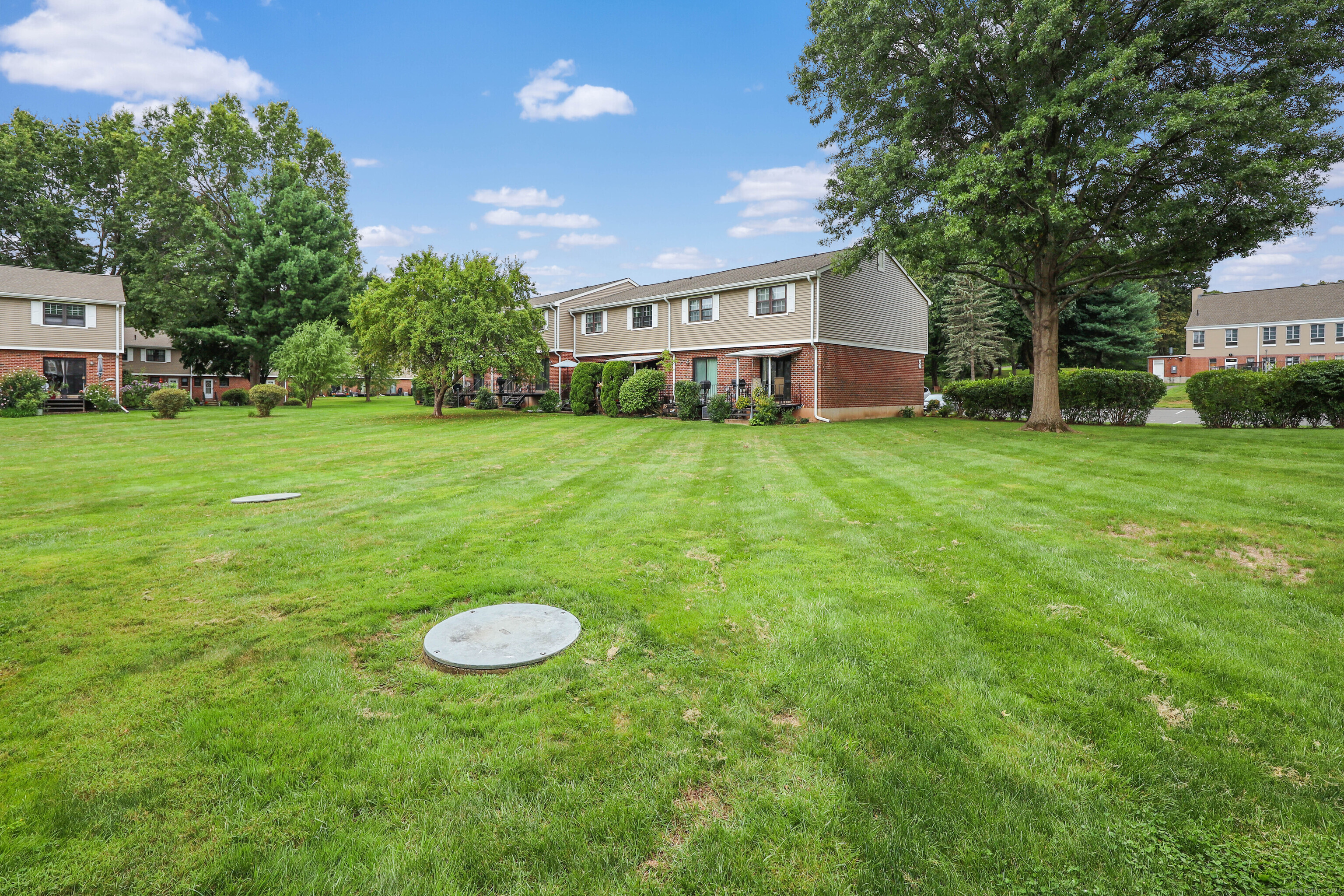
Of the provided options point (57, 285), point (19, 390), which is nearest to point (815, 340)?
point (19, 390)

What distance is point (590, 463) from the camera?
1036 cm

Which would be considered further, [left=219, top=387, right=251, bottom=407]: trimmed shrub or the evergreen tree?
the evergreen tree

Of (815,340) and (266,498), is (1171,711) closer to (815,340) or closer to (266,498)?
(266,498)

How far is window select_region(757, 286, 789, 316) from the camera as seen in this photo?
69.3 feet

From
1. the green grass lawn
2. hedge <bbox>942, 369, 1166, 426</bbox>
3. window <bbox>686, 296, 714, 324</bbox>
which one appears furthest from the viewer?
window <bbox>686, 296, 714, 324</bbox>

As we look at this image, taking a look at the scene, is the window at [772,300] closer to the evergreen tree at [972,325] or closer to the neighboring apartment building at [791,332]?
the neighboring apartment building at [791,332]

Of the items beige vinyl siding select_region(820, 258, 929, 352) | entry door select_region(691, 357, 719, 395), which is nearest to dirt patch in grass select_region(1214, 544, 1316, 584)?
beige vinyl siding select_region(820, 258, 929, 352)

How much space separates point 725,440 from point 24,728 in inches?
499

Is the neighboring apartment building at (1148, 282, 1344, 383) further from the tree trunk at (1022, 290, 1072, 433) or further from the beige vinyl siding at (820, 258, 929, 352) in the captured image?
the tree trunk at (1022, 290, 1072, 433)

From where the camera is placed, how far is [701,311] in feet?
77.6

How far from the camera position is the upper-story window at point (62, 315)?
25078mm

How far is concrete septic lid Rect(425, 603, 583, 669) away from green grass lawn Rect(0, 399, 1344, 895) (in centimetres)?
12

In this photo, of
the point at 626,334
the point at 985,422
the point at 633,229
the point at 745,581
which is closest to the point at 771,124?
the point at 633,229

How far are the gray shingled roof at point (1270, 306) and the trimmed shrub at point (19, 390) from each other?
72.1 m
